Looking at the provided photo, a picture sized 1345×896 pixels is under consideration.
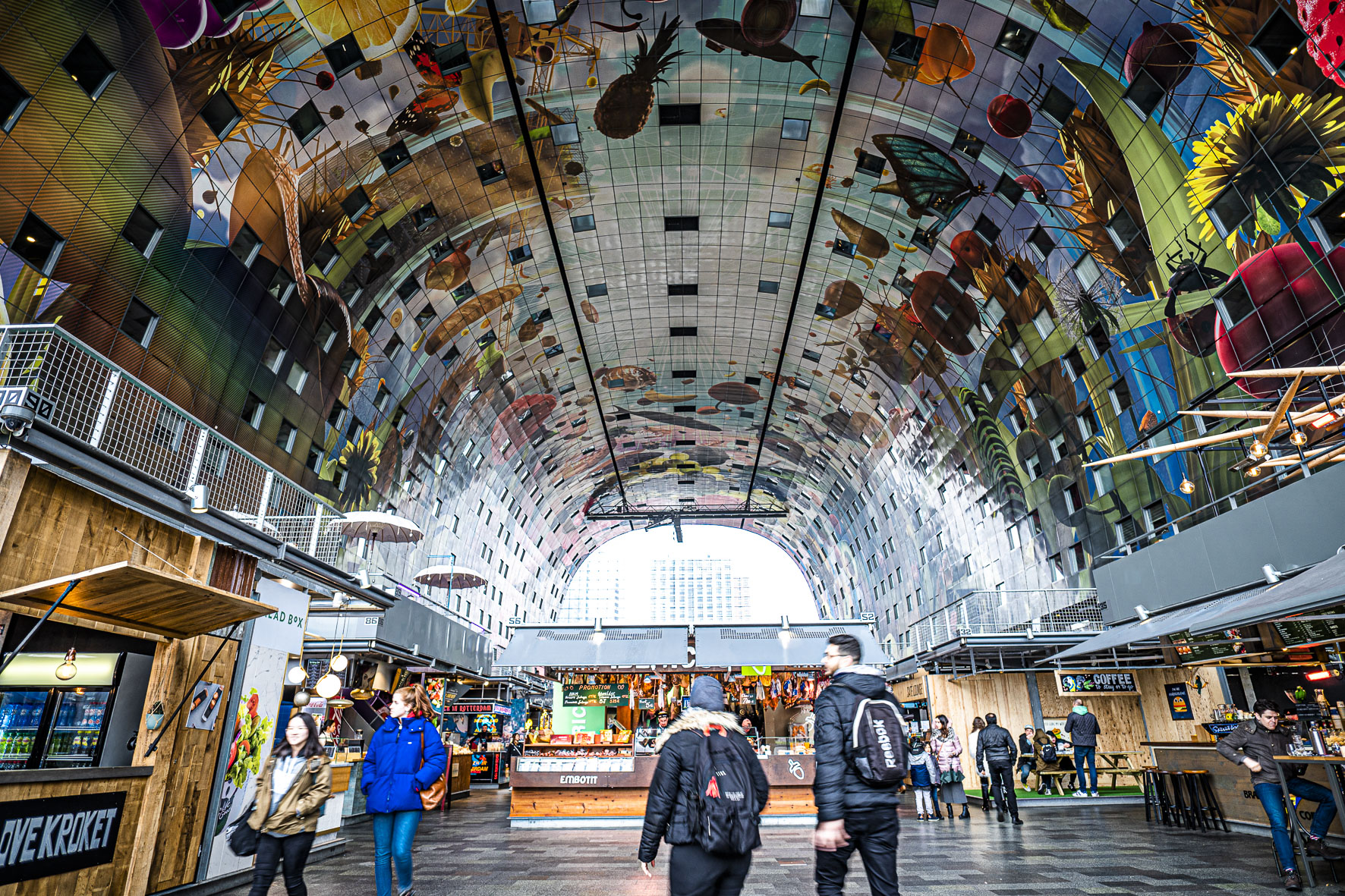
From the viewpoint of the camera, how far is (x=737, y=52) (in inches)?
563

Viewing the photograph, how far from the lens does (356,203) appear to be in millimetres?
14945

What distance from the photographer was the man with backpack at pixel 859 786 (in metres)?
3.57

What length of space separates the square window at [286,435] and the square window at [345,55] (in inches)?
287

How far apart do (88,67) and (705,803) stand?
11.8 meters

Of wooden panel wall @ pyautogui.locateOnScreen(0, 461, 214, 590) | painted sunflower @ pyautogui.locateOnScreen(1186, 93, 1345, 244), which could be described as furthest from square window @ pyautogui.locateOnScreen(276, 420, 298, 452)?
painted sunflower @ pyautogui.locateOnScreen(1186, 93, 1345, 244)

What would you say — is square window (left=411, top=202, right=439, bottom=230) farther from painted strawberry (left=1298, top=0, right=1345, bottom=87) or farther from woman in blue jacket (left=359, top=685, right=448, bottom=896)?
painted strawberry (left=1298, top=0, right=1345, bottom=87)

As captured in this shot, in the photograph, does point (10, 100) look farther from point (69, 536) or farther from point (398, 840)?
point (398, 840)

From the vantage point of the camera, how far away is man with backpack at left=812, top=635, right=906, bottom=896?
3.57 m

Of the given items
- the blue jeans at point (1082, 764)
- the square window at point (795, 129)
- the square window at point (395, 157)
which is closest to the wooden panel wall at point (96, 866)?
the square window at point (395, 157)

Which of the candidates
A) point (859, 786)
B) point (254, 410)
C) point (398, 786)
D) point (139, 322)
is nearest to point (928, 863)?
point (859, 786)

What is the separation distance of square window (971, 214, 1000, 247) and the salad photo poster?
1506cm

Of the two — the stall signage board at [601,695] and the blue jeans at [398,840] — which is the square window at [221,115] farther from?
the stall signage board at [601,695]

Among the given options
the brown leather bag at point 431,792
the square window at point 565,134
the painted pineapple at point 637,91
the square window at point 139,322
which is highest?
the painted pineapple at point 637,91

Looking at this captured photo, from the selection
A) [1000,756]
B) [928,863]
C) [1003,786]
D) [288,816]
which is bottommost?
[928,863]
